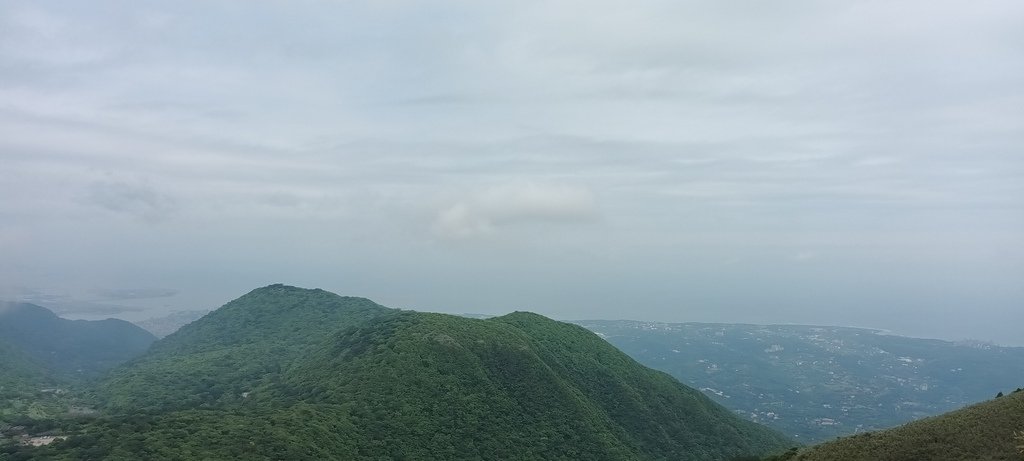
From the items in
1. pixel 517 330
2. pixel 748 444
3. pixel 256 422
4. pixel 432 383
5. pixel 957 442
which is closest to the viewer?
pixel 957 442

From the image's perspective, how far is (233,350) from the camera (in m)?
139

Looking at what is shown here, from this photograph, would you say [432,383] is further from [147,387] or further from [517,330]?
[147,387]

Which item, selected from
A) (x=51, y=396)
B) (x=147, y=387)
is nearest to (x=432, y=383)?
(x=147, y=387)

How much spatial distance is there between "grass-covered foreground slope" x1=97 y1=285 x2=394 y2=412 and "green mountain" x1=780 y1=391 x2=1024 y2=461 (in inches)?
3722

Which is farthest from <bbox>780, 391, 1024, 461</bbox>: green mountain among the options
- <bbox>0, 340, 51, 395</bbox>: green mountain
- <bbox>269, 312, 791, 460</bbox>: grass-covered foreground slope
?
<bbox>0, 340, 51, 395</bbox>: green mountain

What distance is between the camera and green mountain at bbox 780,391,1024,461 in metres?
38.8

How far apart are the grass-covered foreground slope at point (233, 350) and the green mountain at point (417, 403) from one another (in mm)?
656

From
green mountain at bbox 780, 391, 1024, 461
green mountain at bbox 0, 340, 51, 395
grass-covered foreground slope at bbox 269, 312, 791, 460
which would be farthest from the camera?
green mountain at bbox 0, 340, 51, 395

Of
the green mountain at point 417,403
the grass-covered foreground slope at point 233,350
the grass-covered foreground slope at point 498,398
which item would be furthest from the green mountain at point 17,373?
the grass-covered foreground slope at point 498,398

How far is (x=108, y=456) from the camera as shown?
56.6m

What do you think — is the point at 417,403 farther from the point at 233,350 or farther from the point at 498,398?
the point at 233,350

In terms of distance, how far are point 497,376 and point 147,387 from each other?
238ft

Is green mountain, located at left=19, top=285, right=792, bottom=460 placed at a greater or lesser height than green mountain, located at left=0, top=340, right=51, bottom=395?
greater

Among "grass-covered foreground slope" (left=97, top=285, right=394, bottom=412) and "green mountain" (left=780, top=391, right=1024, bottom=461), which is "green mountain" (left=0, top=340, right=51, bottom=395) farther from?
"green mountain" (left=780, top=391, right=1024, bottom=461)
